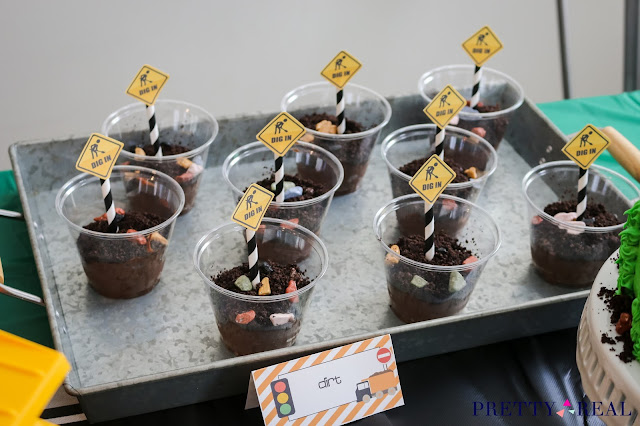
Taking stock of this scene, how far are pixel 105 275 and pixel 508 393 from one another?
0.92 meters

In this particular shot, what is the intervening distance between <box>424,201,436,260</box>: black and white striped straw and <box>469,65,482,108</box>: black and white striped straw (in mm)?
756

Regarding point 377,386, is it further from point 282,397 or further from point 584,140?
point 584,140

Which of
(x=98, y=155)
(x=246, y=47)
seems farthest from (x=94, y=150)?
→ (x=246, y=47)

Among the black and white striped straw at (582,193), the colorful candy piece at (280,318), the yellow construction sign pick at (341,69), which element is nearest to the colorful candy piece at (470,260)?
the black and white striped straw at (582,193)

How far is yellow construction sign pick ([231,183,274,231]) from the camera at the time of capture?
57.9 inches

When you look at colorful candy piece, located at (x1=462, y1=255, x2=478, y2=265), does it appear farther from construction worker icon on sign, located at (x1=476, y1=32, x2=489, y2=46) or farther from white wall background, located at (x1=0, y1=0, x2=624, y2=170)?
white wall background, located at (x1=0, y1=0, x2=624, y2=170)

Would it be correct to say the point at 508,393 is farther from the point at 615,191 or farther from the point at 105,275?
the point at 105,275

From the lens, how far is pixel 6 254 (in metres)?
1.84

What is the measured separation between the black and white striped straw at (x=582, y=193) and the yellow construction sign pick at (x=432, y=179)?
38 centimetres

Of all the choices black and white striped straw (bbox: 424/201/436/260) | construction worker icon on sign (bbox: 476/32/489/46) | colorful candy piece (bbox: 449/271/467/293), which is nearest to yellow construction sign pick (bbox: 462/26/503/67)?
construction worker icon on sign (bbox: 476/32/489/46)

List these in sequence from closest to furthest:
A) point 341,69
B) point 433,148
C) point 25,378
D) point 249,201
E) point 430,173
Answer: point 25,378 → point 249,201 → point 430,173 → point 341,69 → point 433,148

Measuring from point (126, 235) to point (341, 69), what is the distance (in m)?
0.78

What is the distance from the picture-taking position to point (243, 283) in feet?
5.13

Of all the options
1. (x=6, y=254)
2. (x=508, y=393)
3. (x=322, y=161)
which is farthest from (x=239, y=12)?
(x=508, y=393)
